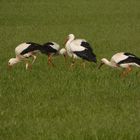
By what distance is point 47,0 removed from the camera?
39.6m

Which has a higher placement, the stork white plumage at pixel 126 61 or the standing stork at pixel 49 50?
the standing stork at pixel 49 50

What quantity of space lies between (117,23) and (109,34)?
12.8 ft

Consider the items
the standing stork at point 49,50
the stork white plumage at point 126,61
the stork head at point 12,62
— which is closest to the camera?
the stork white plumage at point 126,61

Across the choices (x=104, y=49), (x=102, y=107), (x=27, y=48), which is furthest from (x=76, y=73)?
(x=104, y=49)

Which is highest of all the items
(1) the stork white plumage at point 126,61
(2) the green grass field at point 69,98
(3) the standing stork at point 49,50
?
(3) the standing stork at point 49,50

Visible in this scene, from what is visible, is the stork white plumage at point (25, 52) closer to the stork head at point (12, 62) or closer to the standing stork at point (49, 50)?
the stork head at point (12, 62)

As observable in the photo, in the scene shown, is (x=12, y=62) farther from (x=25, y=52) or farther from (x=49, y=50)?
(x=49, y=50)

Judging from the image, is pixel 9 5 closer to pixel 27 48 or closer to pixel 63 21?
pixel 63 21

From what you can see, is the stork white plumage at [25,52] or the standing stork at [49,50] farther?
the standing stork at [49,50]

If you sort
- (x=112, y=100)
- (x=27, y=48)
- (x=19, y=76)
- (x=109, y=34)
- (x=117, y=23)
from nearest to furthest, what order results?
(x=112, y=100)
(x=19, y=76)
(x=27, y=48)
(x=109, y=34)
(x=117, y=23)

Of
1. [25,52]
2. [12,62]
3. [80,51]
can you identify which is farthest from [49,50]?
[12,62]

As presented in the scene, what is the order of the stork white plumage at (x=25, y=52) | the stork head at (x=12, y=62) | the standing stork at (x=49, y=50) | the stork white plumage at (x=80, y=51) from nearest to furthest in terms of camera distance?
the stork white plumage at (x=80, y=51) → the stork head at (x=12, y=62) → the stork white plumage at (x=25, y=52) → the standing stork at (x=49, y=50)

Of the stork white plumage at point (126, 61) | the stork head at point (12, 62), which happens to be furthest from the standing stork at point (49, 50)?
the stork white plumage at point (126, 61)

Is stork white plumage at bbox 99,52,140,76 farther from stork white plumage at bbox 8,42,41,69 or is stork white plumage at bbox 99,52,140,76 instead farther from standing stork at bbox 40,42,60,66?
stork white plumage at bbox 8,42,41,69
